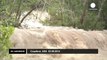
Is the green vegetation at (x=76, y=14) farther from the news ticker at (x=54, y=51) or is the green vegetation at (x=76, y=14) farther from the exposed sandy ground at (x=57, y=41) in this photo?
the news ticker at (x=54, y=51)

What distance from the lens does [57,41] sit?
1066 cm

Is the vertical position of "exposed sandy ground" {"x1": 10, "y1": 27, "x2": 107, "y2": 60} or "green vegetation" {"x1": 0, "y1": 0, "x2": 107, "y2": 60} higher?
"green vegetation" {"x1": 0, "y1": 0, "x2": 107, "y2": 60}

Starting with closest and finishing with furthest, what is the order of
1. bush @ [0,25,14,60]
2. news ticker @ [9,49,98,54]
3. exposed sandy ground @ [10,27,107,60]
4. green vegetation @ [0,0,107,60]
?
bush @ [0,25,14,60], news ticker @ [9,49,98,54], exposed sandy ground @ [10,27,107,60], green vegetation @ [0,0,107,60]

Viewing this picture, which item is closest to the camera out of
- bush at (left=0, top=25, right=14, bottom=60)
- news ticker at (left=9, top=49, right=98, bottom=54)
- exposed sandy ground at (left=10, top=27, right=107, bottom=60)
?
bush at (left=0, top=25, right=14, bottom=60)

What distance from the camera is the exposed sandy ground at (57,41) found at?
32.4ft

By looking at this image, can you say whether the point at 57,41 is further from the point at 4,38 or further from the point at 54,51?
the point at 4,38

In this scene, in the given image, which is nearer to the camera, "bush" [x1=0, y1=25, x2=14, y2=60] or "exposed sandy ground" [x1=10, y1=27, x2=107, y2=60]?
"bush" [x1=0, y1=25, x2=14, y2=60]

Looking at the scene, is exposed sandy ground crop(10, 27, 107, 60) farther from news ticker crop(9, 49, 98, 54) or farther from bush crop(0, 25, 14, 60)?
bush crop(0, 25, 14, 60)

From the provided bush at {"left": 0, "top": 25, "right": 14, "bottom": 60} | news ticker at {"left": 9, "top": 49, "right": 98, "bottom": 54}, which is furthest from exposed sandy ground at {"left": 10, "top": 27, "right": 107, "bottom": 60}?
→ bush at {"left": 0, "top": 25, "right": 14, "bottom": 60}

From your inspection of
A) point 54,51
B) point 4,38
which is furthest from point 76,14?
point 4,38

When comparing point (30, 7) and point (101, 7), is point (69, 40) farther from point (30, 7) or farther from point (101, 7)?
point (101, 7)

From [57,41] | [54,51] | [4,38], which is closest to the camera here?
[4,38]

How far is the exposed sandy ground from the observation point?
9.87 m

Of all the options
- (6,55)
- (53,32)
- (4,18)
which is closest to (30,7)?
(53,32)
